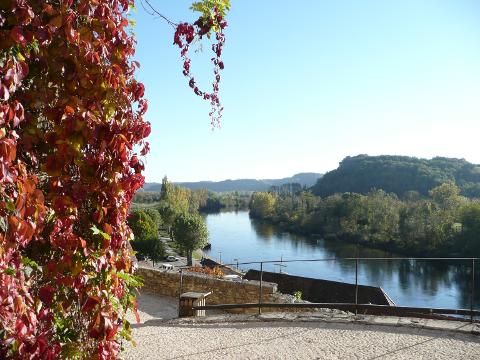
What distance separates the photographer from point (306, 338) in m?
5.43

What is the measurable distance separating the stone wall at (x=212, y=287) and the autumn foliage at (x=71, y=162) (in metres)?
7.17

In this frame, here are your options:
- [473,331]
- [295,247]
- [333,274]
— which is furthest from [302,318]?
[295,247]

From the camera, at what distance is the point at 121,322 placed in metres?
2.19

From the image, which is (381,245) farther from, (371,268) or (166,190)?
(166,190)

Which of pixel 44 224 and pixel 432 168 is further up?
pixel 432 168

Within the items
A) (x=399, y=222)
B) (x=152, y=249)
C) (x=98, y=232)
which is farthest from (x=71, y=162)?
(x=399, y=222)

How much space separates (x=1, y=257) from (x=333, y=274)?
118ft

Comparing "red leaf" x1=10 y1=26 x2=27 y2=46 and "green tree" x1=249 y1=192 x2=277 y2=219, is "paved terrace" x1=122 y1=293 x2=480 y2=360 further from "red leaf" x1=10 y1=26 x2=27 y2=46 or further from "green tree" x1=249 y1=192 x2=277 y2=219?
"green tree" x1=249 y1=192 x2=277 y2=219

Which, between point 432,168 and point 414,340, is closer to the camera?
point 414,340

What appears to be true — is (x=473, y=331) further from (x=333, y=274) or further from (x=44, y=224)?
(x=333, y=274)

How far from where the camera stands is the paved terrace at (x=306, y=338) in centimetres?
488

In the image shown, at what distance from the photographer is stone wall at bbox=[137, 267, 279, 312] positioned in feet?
29.7

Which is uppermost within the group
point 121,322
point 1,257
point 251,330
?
point 1,257

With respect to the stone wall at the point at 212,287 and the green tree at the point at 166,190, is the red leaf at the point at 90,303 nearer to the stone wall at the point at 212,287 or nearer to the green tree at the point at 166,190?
the stone wall at the point at 212,287
